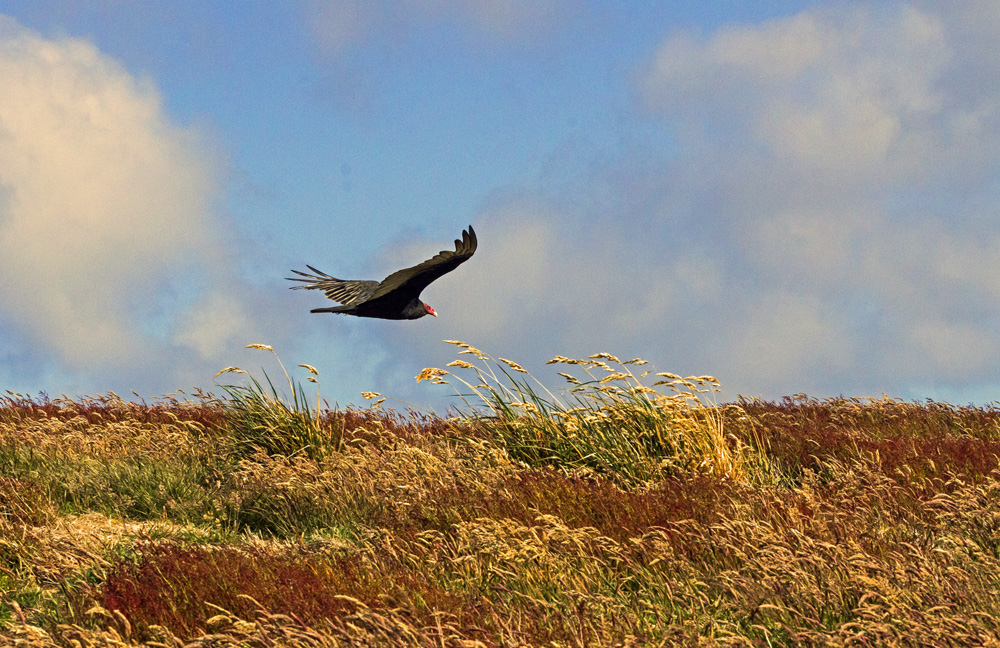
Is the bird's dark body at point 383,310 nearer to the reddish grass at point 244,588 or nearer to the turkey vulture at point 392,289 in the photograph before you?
the turkey vulture at point 392,289

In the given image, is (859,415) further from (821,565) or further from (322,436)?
(821,565)

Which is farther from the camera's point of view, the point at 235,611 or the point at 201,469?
the point at 201,469

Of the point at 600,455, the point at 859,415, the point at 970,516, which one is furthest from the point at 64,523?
the point at 859,415

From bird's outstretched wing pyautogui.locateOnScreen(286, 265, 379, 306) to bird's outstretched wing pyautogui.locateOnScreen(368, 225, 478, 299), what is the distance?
0.22m

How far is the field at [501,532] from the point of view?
12.3 ft

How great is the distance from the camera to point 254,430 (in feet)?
29.7

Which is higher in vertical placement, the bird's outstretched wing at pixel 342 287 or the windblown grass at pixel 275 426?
the bird's outstretched wing at pixel 342 287

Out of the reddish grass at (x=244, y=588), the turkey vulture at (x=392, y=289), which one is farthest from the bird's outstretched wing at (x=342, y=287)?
the reddish grass at (x=244, y=588)

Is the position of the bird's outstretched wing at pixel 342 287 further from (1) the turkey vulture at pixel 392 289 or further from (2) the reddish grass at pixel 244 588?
(2) the reddish grass at pixel 244 588

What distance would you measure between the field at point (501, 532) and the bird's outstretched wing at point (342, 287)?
1507 millimetres

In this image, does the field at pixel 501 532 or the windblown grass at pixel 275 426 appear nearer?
the field at pixel 501 532

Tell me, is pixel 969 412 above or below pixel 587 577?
above

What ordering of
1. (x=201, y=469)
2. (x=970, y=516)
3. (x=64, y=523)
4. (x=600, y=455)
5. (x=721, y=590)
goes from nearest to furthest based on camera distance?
(x=721, y=590), (x=970, y=516), (x=64, y=523), (x=600, y=455), (x=201, y=469)

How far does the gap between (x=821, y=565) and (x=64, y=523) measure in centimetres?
552
